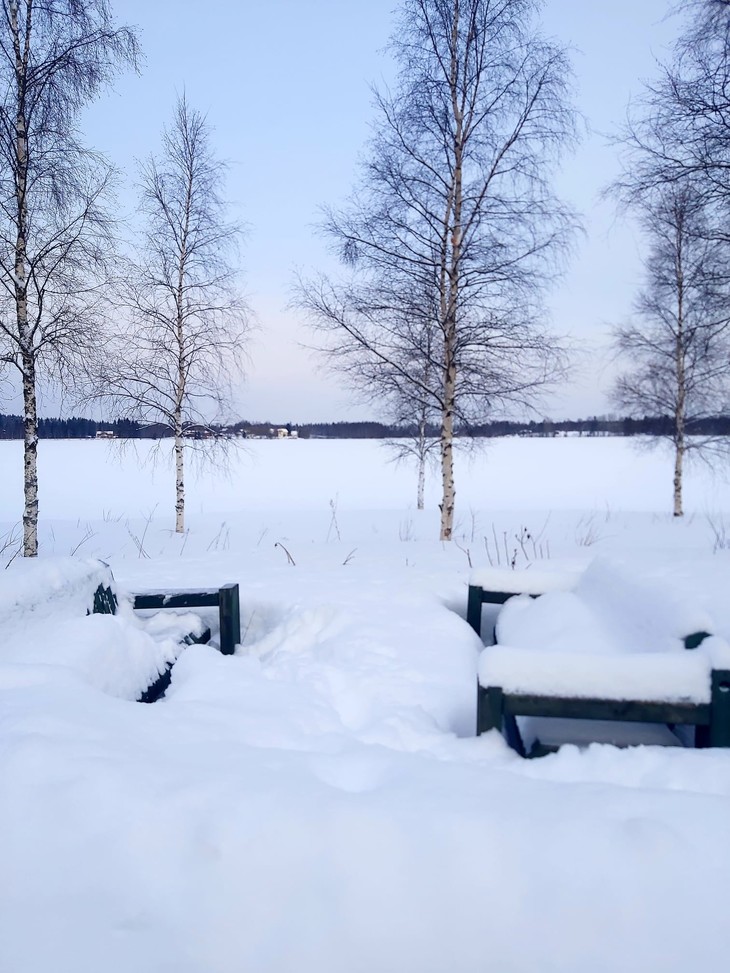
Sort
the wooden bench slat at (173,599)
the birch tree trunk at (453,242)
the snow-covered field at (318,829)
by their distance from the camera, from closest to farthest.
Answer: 1. the snow-covered field at (318,829)
2. the wooden bench slat at (173,599)
3. the birch tree trunk at (453,242)

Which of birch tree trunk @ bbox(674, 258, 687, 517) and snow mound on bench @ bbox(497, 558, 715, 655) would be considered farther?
birch tree trunk @ bbox(674, 258, 687, 517)

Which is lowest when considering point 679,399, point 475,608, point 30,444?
point 475,608

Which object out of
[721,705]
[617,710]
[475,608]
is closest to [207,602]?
[475,608]

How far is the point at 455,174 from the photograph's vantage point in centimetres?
981

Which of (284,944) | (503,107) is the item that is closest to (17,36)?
(503,107)

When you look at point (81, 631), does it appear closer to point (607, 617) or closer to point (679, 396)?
point (607, 617)

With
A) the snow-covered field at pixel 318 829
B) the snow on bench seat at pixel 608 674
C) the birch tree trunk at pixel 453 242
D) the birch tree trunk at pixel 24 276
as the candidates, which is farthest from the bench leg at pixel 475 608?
the birch tree trunk at pixel 24 276

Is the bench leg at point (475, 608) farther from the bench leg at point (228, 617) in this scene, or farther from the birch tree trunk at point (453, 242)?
the birch tree trunk at point (453, 242)

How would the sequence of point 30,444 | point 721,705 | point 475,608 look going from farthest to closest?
point 30,444 → point 475,608 → point 721,705

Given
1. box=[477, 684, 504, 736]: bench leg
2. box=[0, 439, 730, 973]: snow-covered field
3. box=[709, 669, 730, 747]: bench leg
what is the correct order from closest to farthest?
box=[0, 439, 730, 973]: snow-covered field
box=[709, 669, 730, 747]: bench leg
box=[477, 684, 504, 736]: bench leg

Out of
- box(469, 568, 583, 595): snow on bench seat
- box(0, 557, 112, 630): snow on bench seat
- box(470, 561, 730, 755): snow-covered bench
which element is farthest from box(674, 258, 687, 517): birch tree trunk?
box(0, 557, 112, 630): snow on bench seat

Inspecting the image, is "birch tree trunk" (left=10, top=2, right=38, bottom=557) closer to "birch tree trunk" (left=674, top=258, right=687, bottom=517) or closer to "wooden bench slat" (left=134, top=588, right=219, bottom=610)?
"wooden bench slat" (left=134, top=588, right=219, bottom=610)

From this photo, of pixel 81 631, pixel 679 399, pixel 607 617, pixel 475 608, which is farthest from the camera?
pixel 679 399

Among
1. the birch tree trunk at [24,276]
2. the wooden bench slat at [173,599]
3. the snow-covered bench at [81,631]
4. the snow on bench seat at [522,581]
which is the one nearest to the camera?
the snow-covered bench at [81,631]
